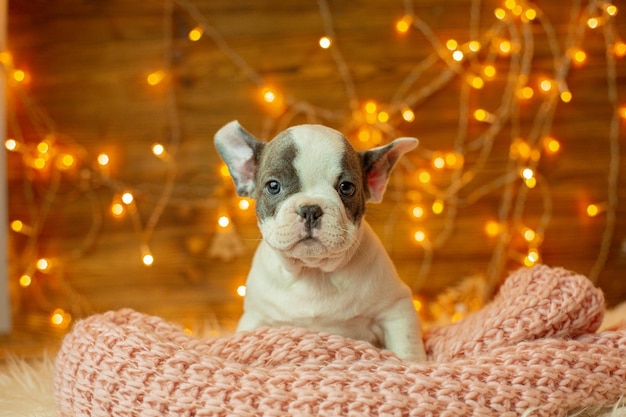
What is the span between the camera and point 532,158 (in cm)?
259

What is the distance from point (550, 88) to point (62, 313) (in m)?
2.05

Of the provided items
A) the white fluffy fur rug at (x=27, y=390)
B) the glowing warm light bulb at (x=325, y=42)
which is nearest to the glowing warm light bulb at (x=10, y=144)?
the white fluffy fur rug at (x=27, y=390)

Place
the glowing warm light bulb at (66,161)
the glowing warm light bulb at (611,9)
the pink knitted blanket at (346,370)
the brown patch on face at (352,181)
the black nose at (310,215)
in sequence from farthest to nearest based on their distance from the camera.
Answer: the glowing warm light bulb at (66,161), the glowing warm light bulb at (611,9), the brown patch on face at (352,181), the black nose at (310,215), the pink knitted blanket at (346,370)

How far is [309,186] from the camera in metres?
1.46

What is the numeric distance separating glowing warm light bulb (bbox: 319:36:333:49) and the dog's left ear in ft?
3.22

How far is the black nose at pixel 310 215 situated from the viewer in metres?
1.37

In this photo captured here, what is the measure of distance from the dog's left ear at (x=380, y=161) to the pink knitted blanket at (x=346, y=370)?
41 cm

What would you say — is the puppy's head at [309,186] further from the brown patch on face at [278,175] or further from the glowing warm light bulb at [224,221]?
the glowing warm light bulb at [224,221]

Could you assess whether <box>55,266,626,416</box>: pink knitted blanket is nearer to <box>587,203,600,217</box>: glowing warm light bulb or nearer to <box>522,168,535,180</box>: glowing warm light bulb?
<box>522,168,535,180</box>: glowing warm light bulb

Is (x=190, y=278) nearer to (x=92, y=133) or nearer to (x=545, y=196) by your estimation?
(x=92, y=133)

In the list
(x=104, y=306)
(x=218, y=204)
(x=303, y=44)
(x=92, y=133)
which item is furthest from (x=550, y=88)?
(x=104, y=306)

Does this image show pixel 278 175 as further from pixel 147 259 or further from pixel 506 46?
pixel 506 46

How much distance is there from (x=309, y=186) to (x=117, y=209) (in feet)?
4.39

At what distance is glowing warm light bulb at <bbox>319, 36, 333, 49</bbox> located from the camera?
251cm
